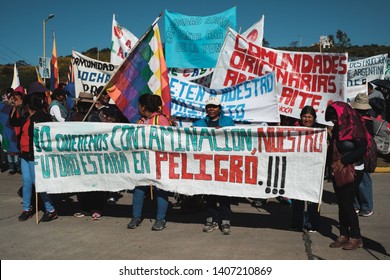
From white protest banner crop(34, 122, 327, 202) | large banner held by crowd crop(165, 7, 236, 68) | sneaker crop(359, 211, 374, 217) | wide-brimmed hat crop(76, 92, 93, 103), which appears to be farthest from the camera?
large banner held by crowd crop(165, 7, 236, 68)

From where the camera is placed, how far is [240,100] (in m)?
7.23

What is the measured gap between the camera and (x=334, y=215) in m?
6.27

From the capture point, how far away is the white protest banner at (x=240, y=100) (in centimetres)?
708

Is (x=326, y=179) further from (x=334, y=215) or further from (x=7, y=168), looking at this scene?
(x=7, y=168)

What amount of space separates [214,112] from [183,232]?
5.30 ft

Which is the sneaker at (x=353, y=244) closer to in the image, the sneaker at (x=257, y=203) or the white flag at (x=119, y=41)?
the sneaker at (x=257, y=203)

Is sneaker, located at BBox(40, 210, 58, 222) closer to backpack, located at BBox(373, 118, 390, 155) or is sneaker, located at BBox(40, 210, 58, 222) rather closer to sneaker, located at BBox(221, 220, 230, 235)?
sneaker, located at BBox(221, 220, 230, 235)

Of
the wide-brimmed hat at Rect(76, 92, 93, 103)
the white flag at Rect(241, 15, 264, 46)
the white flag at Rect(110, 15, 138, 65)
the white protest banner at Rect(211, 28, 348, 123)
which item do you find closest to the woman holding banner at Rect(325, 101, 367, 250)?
the white protest banner at Rect(211, 28, 348, 123)

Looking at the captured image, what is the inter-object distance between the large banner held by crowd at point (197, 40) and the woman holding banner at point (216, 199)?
4.33m

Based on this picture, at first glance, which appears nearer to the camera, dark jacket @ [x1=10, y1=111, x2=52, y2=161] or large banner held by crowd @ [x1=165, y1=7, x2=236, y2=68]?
dark jacket @ [x1=10, y1=111, x2=52, y2=161]

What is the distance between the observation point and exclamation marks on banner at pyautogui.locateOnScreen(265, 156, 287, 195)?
5191 millimetres

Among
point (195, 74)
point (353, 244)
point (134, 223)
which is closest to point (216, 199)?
point (134, 223)

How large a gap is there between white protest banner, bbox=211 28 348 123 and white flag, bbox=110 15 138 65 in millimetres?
3372

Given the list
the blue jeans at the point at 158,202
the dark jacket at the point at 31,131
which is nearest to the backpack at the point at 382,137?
the blue jeans at the point at 158,202
